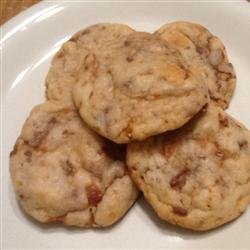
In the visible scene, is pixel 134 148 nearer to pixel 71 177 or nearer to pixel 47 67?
pixel 71 177

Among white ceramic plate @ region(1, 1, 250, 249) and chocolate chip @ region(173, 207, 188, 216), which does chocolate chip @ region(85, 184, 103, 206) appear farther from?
chocolate chip @ region(173, 207, 188, 216)

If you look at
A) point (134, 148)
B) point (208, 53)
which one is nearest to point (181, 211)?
point (134, 148)

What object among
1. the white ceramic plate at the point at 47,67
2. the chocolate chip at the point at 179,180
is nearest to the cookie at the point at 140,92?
the chocolate chip at the point at 179,180

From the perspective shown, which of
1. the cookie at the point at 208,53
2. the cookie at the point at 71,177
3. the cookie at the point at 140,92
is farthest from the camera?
the cookie at the point at 208,53

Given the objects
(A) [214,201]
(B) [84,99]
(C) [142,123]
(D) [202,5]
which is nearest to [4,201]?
(B) [84,99]

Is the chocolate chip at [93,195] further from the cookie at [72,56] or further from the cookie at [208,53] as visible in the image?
the cookie at [208,53]

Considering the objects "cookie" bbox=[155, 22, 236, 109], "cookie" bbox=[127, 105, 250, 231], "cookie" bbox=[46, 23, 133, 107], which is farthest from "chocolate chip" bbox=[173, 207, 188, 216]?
"cookie" bbox=[46, 23, 133, 107]

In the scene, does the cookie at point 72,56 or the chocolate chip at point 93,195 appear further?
the cookie at point 72,56
